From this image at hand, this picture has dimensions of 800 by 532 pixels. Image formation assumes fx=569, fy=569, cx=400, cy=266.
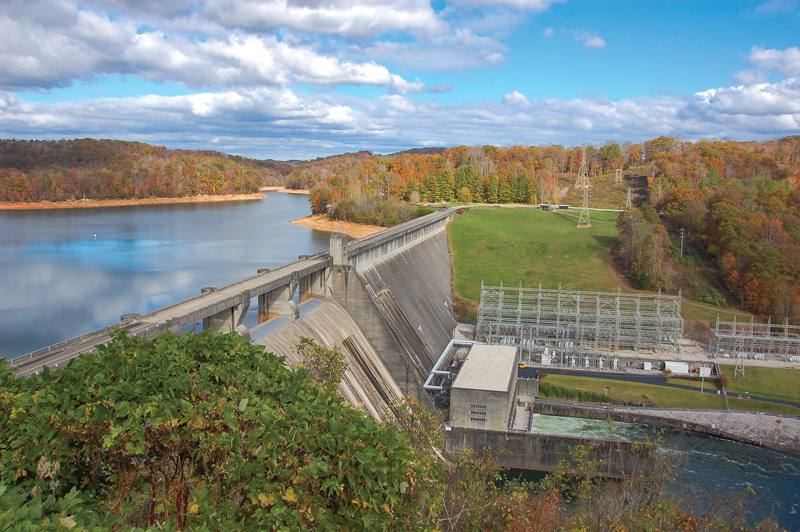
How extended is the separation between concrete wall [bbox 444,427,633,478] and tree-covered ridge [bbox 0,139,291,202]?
113957mm

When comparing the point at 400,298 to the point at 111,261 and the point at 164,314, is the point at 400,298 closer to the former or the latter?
the point at 164,314

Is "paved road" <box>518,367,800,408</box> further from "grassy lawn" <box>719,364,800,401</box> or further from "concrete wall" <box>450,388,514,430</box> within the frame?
"concrete wall" <box>450,388,514,430</box>

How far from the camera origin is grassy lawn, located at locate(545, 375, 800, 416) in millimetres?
32156

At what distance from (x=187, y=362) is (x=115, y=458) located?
1.71m

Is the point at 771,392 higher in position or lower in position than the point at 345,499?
lower

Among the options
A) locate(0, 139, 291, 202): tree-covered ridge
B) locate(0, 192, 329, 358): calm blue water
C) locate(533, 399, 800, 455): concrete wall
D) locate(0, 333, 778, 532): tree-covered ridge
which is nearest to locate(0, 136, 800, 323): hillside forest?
locate(0, 139, 291, 202): tree-covered ridge

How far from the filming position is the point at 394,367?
27.9m

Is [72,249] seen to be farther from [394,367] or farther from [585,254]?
[585,254]

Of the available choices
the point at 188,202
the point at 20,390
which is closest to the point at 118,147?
the point at 188,202

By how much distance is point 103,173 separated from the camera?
128 metres

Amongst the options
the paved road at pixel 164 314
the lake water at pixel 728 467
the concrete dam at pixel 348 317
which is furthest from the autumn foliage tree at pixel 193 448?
the lake water at pixel 728 467

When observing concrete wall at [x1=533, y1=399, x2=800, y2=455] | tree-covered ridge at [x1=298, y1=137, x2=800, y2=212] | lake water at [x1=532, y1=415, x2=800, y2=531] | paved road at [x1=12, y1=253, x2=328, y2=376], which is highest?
tree-covered ridge at [x1=298, y1=137, x2=800, y2=212]

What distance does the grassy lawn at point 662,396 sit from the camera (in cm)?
3216

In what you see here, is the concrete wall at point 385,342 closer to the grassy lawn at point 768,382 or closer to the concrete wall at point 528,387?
the concrete wall at point 528,387
